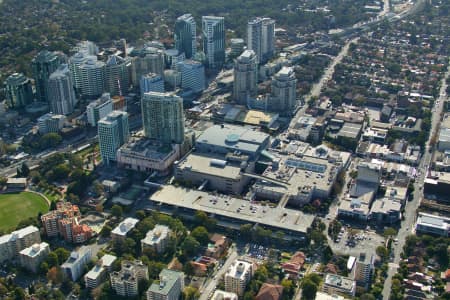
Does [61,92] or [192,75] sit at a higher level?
[61,92]

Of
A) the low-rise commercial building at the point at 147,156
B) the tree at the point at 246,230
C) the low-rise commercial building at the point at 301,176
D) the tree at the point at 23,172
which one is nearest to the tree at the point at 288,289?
the tree at the point at 246,230

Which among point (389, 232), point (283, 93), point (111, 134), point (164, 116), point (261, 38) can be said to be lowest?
point (389, 232)

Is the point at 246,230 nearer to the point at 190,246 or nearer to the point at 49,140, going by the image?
the point at 190,246

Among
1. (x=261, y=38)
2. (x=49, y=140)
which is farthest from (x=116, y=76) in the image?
(x=261, y=38)

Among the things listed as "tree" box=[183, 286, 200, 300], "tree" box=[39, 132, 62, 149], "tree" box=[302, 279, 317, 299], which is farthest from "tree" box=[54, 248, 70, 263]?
"tree" box=[39, 132, 62, 149]

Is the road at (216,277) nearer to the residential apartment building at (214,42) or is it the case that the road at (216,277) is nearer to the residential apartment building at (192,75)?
the residential apartment building at (192,75)


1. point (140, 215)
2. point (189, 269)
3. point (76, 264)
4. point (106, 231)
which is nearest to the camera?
point (76, 264)

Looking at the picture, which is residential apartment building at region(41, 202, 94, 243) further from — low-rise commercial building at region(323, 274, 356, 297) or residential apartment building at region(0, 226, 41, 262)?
low-rise commercial building at region(323, 274, 356, 297)
